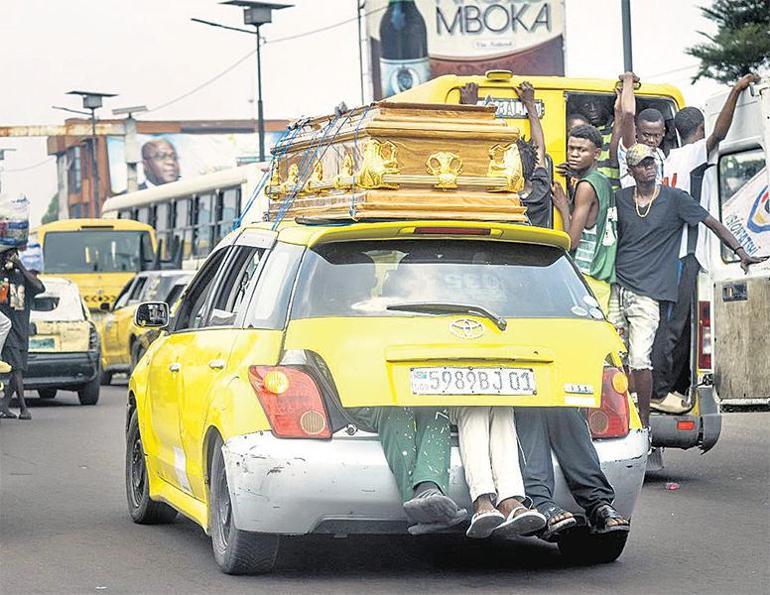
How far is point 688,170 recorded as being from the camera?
11.9 meters

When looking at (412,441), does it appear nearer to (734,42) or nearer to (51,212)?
(734,42)

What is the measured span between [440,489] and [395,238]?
1204 mm

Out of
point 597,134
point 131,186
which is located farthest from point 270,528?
point 131,186

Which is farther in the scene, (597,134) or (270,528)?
(597,134)

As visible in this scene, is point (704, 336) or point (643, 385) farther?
point (704, 336)

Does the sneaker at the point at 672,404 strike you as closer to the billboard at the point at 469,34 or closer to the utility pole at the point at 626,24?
the utility pole at the point at 626,24

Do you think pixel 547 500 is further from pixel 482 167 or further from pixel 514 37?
pixel 514 37

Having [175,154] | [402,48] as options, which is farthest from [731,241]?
[175,154]

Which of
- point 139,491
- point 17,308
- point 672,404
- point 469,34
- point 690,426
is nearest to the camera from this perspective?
point 139,491

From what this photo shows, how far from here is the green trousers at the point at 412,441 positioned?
733 cm

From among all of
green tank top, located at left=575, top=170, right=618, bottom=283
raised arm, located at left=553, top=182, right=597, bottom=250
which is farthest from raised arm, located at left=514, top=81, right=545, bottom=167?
raised arm, located at left=553, top=182, right=597, bottom=250

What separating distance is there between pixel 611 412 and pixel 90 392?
14.5 metres

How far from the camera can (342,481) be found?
732 cm

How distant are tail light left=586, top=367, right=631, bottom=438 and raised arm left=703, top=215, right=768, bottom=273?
3650 millimetres
